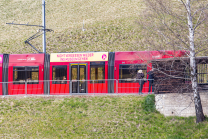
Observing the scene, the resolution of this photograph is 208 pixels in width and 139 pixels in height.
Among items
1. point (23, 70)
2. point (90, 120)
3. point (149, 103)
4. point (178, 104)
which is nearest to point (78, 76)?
point (23, 70)

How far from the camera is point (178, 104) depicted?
50.6ft

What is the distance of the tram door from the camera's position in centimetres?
1883

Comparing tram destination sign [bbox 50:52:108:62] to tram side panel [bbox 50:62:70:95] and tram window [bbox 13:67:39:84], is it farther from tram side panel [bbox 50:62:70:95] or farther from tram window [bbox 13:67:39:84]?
tram window [bbox 13:67:39:84]

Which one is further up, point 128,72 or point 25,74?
point 128,72

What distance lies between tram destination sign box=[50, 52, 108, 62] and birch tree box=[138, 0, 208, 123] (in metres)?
5.95

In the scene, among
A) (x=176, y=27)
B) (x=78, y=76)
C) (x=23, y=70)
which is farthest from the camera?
(x=23, y=70)

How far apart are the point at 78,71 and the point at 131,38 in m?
21.2

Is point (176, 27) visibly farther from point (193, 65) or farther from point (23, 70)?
point (23, 70)

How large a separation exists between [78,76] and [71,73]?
63 cm

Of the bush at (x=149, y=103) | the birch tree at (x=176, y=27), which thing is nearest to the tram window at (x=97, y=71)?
the bush at (x=149, y=103)

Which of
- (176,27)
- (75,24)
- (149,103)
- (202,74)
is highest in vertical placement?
(75,24)

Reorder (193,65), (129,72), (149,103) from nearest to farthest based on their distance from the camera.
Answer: (193,65)
(149,103)
(129,72)

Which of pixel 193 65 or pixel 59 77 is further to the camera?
pixel 59 77

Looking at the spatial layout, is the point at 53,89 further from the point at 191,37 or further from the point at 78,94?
the point at 191,37
